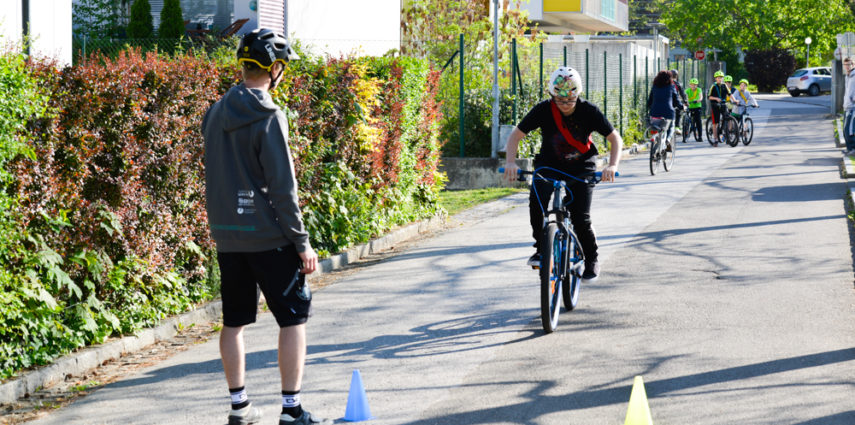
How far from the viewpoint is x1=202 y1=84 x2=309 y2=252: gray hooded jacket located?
15.0ft

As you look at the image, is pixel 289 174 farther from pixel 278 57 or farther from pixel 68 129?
pixel 68 129

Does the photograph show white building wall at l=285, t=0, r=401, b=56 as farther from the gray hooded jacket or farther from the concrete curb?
the gray hooded jacket

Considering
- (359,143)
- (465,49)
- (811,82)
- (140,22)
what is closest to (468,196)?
(359,143)

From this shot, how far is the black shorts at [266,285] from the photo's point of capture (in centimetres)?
471

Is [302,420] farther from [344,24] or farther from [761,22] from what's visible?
[761,22]

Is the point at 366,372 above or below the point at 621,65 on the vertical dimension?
below

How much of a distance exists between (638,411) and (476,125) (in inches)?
561

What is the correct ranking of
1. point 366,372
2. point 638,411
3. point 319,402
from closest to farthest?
1. point 638,411
2. point 319,402
3. point 366,372

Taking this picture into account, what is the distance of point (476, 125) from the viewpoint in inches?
734

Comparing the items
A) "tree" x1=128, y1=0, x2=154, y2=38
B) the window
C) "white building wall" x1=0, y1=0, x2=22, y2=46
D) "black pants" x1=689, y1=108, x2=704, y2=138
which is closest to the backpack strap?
"white building wall" x1=0, y1=0, x2=22, y2=46

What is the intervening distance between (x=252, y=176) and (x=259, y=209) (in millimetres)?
150

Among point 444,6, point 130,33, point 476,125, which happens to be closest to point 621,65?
point 444,6

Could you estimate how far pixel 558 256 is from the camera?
714cm

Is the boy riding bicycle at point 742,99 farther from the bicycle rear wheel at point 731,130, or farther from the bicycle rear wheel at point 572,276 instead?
the bicycle rear wheel at point 572,276
